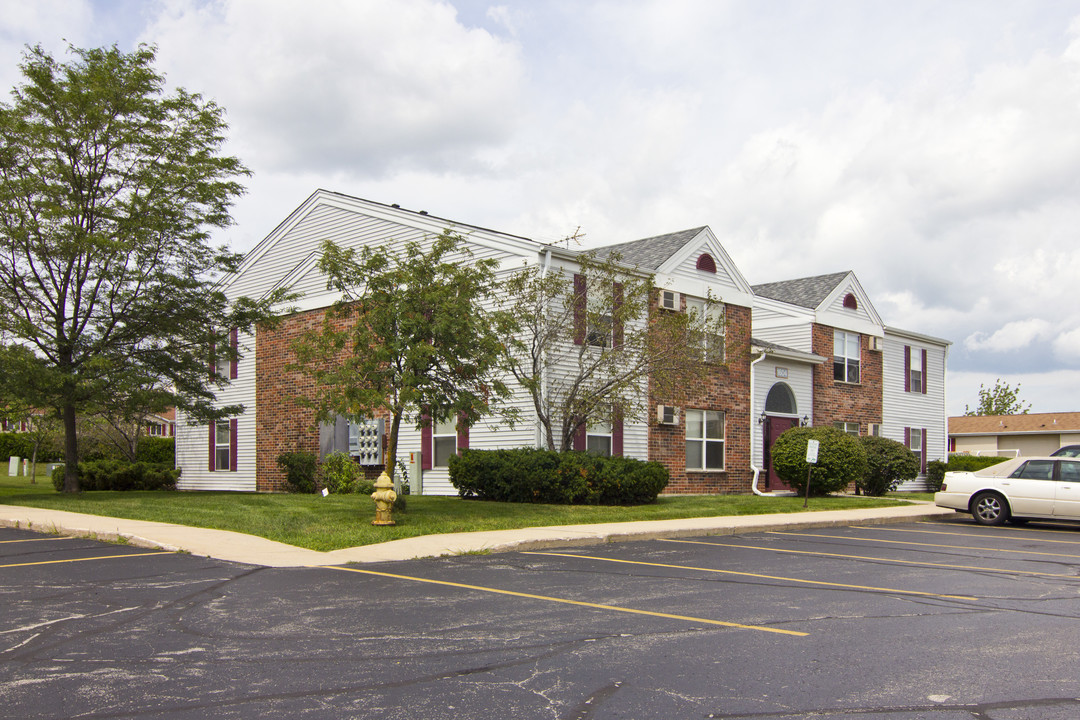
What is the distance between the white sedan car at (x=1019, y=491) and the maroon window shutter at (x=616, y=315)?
24.8 ft

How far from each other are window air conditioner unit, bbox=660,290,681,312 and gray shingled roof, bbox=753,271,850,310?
302 inches

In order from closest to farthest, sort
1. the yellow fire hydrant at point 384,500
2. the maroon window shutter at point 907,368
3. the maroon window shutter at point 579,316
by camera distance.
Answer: the yellow fire hydrant at point 384,500, the maroon window shutter at point 579,316, the maroon window shutter at point 907,368

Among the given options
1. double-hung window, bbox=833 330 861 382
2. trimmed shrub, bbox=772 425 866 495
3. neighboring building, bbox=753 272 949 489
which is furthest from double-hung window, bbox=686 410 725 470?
double-hung window, bbox=833 330 861 382

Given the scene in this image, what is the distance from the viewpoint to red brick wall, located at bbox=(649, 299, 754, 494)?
81.3ft

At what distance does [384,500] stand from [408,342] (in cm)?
279

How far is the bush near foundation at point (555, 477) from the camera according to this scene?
19.3 metres

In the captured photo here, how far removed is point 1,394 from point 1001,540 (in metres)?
19.7

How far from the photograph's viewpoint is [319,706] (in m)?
5.15

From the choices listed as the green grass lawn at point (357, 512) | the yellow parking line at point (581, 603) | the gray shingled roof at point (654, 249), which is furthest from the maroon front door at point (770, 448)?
the yellow parking line at point (581, 603)

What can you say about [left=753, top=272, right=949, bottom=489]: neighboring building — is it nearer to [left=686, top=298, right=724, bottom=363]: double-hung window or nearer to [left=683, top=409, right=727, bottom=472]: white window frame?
[left=683, top=409, right=727, bottom=472]: white window frame

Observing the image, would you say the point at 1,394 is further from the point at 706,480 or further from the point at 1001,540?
the point at 1001,540

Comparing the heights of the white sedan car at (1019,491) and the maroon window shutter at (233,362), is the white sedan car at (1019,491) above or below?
below

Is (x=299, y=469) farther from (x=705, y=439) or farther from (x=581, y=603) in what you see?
(x=581, y=603)

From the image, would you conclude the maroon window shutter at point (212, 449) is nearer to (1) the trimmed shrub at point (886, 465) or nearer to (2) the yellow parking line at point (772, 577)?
(1) the trimmed shrub at point (886, 465)
